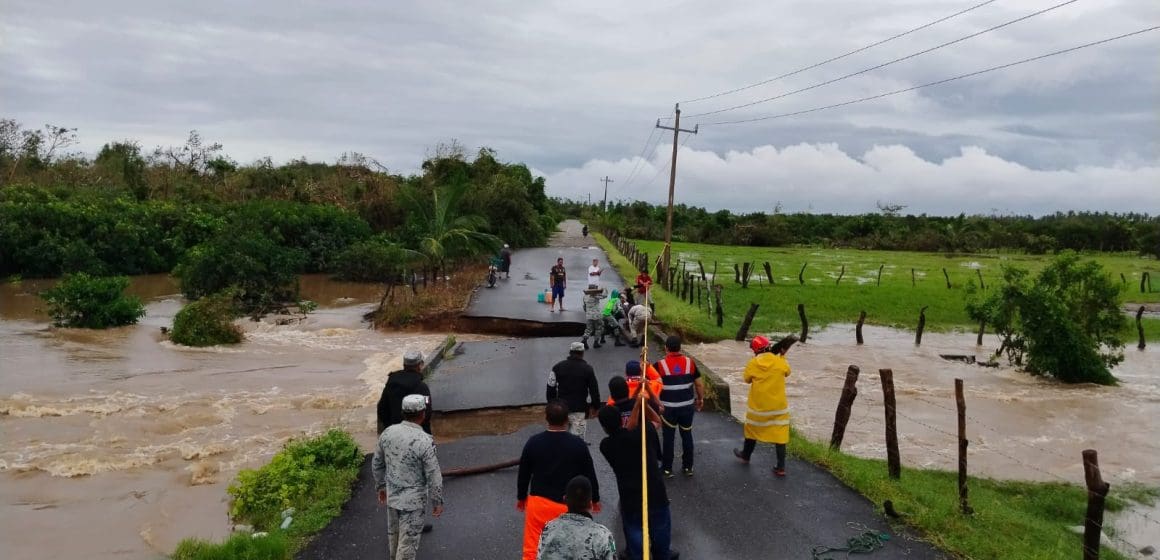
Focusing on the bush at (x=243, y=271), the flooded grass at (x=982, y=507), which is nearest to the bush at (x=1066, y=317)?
the flooded grass at (x=982, y=507)

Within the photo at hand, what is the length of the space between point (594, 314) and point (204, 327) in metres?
10.6

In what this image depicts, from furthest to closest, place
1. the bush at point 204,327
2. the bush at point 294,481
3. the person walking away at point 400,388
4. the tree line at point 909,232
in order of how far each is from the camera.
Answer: the tree line at point 909,232
the bush at point 204,327
the bush at point 294,481
the person walking away at point 400,388

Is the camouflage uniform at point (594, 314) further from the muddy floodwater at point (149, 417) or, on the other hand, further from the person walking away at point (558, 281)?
the person walking away at point (558, 281)

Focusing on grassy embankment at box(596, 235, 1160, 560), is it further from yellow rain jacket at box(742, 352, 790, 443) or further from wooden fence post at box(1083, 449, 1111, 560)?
yellow rain jacket at box(742, 352, 790, 443)

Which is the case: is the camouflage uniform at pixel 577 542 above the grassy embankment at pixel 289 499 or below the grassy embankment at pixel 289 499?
above

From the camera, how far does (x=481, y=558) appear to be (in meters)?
6.09

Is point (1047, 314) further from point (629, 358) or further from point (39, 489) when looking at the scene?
point (39, 489)

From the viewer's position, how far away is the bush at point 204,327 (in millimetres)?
18500

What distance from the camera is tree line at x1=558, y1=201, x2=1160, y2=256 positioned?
6169 centimetres

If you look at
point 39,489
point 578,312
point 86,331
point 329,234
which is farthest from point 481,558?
point 329,234

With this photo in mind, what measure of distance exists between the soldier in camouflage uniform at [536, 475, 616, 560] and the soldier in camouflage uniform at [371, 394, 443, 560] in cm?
178

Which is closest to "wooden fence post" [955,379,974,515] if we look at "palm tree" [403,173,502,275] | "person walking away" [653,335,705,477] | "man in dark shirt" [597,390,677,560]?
"person walking away" [653,335,705,477]

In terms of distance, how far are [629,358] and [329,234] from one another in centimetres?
2472

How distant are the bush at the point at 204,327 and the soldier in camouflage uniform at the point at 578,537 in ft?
56.0
